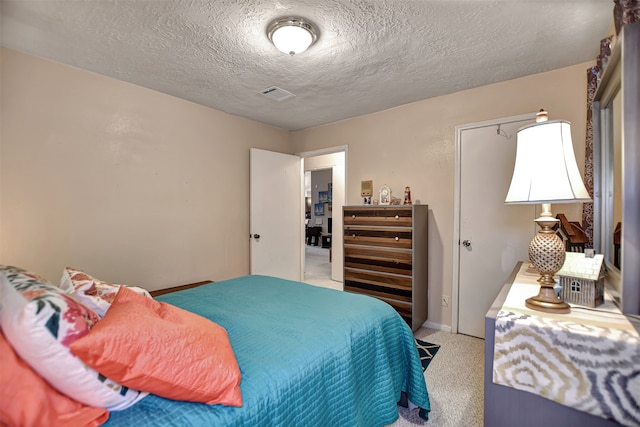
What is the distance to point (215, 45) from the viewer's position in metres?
2.04

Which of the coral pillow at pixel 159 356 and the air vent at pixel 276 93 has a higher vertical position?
the air vent at pixel 276 93

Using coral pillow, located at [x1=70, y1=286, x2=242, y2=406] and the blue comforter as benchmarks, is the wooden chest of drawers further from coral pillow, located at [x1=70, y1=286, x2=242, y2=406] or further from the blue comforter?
coral pillow, located at [x1=70, y1=286, x2=242, y2=406]

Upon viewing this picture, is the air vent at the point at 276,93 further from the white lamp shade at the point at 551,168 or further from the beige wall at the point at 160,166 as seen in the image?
the white lamp shade at the point at 551,168

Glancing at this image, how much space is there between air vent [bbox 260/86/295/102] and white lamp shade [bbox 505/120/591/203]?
2232 millimetres

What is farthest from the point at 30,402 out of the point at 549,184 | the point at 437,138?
the point at 437,138

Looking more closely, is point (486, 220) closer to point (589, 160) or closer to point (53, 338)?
point (589, 160)

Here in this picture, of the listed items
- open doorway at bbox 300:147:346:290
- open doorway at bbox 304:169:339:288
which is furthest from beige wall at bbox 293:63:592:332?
open doorway at bbox 304:169:339:288

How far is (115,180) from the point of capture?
2.61 meters

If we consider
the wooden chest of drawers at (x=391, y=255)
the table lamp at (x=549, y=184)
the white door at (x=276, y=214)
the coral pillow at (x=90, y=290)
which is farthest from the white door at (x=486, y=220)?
the coral pillow at (x=90, y=290)

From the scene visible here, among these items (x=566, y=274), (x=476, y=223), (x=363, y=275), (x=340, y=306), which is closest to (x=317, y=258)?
(x=363, y=275)

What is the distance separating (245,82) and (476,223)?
104 inches

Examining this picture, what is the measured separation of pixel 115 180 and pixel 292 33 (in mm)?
2061

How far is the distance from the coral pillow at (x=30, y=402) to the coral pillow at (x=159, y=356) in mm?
106

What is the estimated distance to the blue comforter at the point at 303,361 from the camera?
90cm
